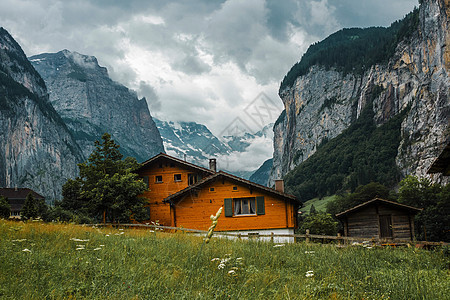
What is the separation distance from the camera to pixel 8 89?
18012 cm

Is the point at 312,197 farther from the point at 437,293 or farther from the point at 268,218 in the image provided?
the point at 437,293

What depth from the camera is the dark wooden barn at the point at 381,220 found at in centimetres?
2953

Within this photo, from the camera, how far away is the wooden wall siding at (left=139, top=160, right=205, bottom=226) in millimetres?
35625

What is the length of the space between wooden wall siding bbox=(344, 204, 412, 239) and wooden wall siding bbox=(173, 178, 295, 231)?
226 inches

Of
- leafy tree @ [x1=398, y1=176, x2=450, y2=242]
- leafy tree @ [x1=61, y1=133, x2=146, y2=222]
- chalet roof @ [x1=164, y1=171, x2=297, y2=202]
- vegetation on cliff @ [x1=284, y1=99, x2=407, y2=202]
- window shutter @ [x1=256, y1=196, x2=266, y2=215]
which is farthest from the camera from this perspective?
vegetation on cliff @ [x1=284, y1=99, x2=407, y2=202]

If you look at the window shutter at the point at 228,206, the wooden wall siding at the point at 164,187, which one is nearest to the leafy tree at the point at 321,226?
the wooden wall siding at the point at 164,187

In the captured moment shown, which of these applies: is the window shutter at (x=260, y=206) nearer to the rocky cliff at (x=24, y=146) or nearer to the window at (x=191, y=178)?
the window at (x=191, y=178)

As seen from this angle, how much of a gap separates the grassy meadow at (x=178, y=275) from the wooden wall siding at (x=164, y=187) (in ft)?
83.2

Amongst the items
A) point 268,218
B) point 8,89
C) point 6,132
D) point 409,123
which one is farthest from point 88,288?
point 8,89

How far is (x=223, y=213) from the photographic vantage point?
→ 30.4 metres

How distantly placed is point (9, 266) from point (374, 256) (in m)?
9.99

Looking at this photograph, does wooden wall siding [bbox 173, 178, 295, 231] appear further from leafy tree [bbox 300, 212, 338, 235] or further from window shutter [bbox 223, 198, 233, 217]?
leafy tree [bbox 300, 212, 338, 235]

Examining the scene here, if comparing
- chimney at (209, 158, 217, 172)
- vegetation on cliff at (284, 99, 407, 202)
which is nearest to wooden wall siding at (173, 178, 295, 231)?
chimney at (209, 158, 217, 172)

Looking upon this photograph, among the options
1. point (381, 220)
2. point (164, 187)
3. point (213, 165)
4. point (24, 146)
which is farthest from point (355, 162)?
point (24, 146)
